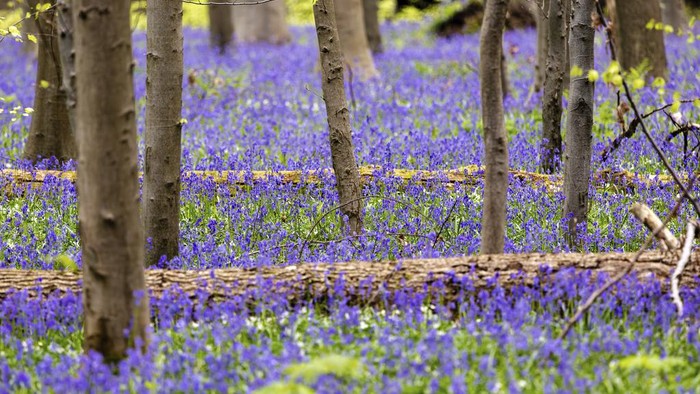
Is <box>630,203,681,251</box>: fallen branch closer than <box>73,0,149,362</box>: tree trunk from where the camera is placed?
No

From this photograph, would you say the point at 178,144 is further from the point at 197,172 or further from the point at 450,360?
the point at 450,360

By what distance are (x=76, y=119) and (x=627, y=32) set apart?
31.8ft

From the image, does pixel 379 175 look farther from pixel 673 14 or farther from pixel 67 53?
pixel 673 14

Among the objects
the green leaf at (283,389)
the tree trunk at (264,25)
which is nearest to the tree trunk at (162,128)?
the green leaf at (283,389)

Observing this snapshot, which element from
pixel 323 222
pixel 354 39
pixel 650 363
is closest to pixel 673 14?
pixel 354 39

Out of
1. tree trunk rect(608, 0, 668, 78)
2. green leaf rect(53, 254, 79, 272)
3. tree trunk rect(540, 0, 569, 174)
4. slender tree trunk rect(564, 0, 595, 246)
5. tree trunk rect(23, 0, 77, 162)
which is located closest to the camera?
green leaf rect(53, 254, 79, 272)

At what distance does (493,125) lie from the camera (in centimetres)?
492

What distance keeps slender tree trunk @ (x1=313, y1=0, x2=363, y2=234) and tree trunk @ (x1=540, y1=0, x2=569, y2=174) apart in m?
2.26

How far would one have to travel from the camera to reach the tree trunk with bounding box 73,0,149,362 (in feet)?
12.2

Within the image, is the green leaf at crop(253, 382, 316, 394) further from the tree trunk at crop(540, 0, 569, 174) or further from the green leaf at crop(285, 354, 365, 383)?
the tree trunk at crop(540, 0, 569, 174)

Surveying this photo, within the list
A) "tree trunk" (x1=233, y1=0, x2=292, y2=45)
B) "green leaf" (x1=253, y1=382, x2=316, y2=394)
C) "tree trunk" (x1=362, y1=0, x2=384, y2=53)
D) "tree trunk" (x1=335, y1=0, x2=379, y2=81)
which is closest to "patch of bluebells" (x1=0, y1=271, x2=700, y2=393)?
"green leaf" (x1=253, y1=382, x2=316, y2=394)

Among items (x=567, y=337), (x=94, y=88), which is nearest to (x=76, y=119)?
(x=94, y=88)

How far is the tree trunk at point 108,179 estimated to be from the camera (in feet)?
12.2

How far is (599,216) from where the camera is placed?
22.4ft
